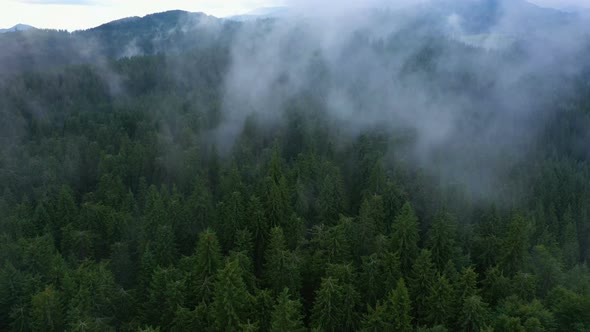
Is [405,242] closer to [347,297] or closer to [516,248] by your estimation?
[347,297]

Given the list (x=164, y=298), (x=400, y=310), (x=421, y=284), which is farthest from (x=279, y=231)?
(x=400, y=310)

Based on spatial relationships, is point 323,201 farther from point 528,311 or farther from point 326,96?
point 326,96

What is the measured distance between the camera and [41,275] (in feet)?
162

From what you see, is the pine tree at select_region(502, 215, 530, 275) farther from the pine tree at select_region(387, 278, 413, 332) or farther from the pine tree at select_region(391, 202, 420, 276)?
the pine tree at select_region(387, 278, 413, 332)

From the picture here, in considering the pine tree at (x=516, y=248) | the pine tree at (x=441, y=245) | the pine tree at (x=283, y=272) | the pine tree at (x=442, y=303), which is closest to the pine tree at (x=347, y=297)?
the pine tree at (x=283, y=272)

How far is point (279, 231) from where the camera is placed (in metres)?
51.1

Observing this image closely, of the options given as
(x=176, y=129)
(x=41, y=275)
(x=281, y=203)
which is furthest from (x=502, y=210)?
(x=176, y=129)

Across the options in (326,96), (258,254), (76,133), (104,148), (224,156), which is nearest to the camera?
(258,254)

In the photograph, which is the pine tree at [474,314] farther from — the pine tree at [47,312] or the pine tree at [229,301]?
the pine tree at [47,312]

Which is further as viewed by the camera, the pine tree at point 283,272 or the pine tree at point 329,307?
the pine tree at point 283,272

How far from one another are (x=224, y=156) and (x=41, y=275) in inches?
2138

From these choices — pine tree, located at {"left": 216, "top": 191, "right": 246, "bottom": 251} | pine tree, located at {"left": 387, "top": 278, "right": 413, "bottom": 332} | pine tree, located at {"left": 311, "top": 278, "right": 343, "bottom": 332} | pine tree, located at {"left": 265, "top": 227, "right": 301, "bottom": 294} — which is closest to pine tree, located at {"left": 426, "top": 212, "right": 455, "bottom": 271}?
pine tree, located at {"left": 387, "top": 278, "right": 413, "bottom": 332}

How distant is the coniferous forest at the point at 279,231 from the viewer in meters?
41.9

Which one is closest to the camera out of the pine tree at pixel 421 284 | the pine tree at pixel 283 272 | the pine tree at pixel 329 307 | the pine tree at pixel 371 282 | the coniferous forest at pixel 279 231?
the pine tree at pixel 329 307
